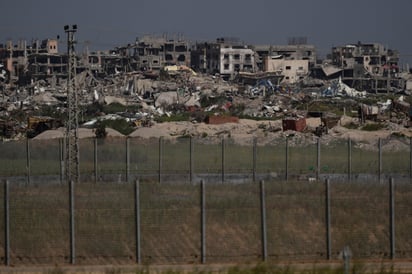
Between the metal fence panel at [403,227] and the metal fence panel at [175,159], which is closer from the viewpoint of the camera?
the metal fence panel at [403,227]

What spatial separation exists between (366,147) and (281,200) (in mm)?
19526

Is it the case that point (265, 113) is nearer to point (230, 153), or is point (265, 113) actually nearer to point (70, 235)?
point (230, 153)

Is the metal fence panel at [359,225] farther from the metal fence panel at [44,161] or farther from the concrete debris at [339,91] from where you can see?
the concrete debris at [339,91]

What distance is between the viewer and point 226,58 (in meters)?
120

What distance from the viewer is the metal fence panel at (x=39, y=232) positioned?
17375mm

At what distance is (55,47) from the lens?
124 meters

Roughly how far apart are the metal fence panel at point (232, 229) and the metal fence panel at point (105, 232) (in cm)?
121

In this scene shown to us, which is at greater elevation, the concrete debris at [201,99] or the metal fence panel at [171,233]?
the concrete debris at [201,99]

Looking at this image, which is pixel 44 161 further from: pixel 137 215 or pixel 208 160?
pixel 137 215

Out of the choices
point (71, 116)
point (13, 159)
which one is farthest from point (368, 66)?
point (13, 159)

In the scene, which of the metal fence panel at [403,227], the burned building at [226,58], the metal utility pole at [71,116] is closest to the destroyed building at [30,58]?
the burned building at [226,58]

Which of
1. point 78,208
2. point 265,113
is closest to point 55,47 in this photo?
point 265,113

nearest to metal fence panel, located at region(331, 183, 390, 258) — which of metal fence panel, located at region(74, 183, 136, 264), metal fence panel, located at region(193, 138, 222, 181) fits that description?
metal fence panel, located at region(74, 183, 136, 264)

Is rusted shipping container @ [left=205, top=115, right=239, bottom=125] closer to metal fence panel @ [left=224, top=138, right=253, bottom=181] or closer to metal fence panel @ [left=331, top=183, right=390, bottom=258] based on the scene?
metal fence panel @ [left=224, top=138, right=253, bottom=181]
